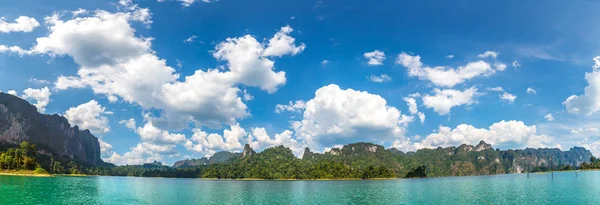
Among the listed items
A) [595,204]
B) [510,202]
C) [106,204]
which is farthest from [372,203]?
[106,204]

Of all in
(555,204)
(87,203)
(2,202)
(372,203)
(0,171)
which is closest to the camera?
(2,202)

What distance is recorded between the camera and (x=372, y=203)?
79.6m

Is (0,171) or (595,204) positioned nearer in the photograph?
(595,204)

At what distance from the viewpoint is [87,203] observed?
2904 inches

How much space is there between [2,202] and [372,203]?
70338mm

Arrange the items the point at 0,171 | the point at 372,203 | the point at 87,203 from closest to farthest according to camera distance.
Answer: the point at 87,203
the point at 372,203
the point at 0,171

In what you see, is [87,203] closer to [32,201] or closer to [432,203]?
[32,201]

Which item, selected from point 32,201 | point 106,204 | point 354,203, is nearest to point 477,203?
point 354,203

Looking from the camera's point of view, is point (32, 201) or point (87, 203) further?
point (87, 203)

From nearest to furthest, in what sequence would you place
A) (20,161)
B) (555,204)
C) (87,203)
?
1. (555,204)
2. (87,203)
3. (20,161)

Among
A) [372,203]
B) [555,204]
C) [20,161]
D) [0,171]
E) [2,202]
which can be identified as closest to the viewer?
[2,202]

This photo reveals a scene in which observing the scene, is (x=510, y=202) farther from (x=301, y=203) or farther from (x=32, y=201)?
(x=32, y=201)

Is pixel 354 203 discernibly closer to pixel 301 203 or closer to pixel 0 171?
pixel 301 203

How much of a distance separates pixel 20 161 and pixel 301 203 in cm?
19087
